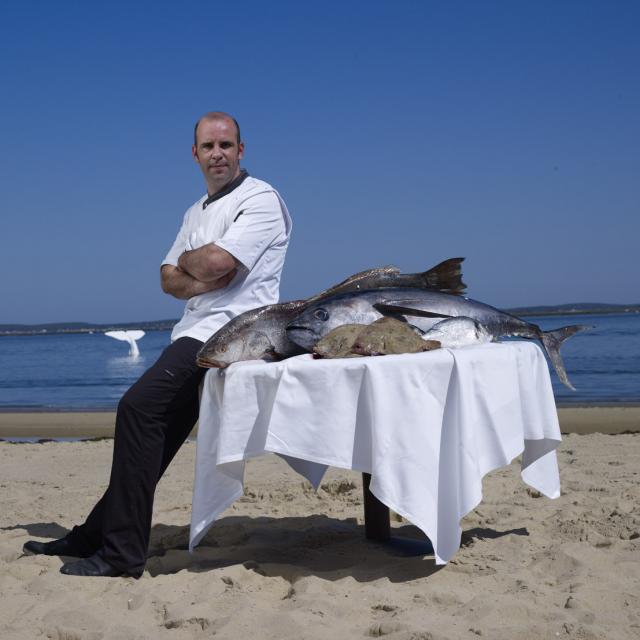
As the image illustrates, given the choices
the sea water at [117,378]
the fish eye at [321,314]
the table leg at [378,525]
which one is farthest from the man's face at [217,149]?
the sea water at [117,378]

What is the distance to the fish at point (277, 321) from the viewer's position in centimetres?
358

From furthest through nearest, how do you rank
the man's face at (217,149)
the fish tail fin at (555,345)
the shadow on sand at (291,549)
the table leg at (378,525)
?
1. the table leg at (378,525)
2. the man's face at (217,149)
3. the fish tail fin at (555,345)
4. the shadow on sand at (291,549)

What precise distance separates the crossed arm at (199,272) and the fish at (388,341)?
32.2 inches

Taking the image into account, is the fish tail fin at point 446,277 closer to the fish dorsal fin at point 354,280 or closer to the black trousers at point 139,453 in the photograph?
the fish dorsal fin at point 354,280

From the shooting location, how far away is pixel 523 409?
12.3 ft

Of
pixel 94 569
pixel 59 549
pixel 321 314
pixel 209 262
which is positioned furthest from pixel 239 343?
pixel 59 549

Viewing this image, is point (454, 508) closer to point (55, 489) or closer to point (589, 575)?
point (589, 575)

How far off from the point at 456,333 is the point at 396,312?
0.94 ft

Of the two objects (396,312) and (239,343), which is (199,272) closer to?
(239,343)

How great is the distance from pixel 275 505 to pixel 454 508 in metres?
2.43

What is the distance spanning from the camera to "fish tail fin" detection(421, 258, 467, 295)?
4.02m

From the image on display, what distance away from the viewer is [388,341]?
11.3 ft

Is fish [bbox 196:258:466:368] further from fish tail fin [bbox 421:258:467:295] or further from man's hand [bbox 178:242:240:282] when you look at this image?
man's hand [bbox 178:242:240:282]

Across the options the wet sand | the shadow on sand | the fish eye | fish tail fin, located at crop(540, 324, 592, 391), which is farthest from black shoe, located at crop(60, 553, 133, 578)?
the wet sand
